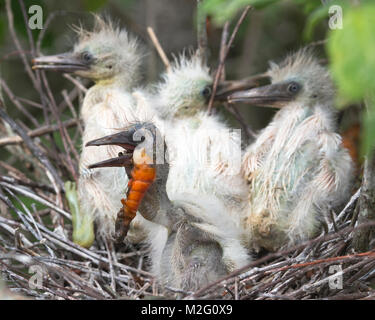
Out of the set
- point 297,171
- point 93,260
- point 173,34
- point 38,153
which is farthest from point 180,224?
point 173,34

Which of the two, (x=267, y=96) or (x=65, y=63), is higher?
(x=65, y=63)

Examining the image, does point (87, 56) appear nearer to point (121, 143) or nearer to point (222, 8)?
point (121, 143)

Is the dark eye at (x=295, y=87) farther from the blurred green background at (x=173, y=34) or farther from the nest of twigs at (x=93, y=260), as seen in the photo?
the nest of twigs at (x=93, y=260)

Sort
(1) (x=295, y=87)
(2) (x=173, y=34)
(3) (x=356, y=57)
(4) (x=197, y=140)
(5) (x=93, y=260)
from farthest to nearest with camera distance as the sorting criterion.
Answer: (2) (x=173, y=34), (1) (x=295, y=87), (4) (x=197, y=140), (5) (x=93, y=260), (3) (x=356, y=57)

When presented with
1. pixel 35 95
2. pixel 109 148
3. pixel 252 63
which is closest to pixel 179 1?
pixel 252 63

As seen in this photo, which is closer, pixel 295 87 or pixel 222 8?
pixel 222 8

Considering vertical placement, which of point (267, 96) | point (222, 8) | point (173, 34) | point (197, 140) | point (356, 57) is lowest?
point (356, 57)
